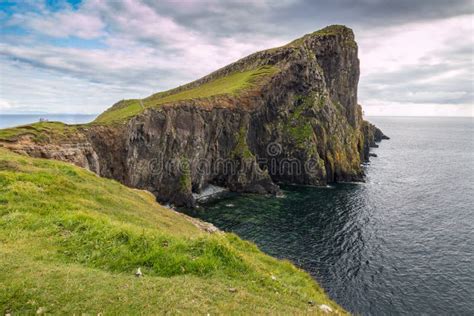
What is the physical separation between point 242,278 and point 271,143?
88235 millimetres

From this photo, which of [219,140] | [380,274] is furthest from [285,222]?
[219,140]

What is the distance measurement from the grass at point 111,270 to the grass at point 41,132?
25697mm

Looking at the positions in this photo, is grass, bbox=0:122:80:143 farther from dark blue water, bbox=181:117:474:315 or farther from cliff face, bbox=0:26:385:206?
dark blue water, bbox=181:117:474:315

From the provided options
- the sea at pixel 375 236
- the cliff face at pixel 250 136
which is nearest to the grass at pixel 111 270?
the sea at pixel 375 236

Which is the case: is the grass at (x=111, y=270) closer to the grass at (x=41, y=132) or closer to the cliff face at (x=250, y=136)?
the grass at (x=41, y=132)

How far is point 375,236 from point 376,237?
1.45 feet

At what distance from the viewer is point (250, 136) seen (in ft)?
330

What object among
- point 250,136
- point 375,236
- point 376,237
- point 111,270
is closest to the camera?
point 111,270

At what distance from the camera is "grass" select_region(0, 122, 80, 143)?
42.7 m

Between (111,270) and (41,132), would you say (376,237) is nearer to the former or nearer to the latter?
(111,270)

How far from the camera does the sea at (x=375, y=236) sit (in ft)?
118

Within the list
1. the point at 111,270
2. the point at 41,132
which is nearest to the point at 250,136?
the point at 41,132

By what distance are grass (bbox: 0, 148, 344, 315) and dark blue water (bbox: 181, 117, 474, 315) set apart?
21.5 metres

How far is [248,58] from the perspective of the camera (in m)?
140
